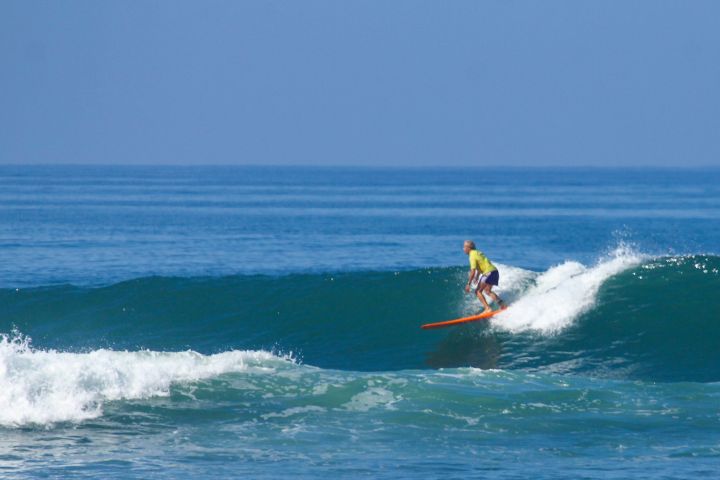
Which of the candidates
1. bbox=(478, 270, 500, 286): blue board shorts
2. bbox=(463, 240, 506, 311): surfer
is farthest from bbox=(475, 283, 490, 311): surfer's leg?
bbox=(478, 270, 500, 286): blue board shorts

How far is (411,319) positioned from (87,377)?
981cm

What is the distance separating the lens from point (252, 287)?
27.8m

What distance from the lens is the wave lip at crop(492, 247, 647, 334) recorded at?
2314 centimetres

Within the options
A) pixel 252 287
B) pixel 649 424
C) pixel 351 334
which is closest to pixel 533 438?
pixel 649 424

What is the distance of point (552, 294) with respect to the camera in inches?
958

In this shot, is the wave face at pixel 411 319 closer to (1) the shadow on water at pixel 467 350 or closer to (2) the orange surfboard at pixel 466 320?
(1) the shadow on water at pixel 467 350

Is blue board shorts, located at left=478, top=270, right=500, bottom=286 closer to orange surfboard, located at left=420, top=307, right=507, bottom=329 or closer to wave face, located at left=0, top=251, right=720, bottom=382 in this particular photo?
orange surfboard, located at left=420, top=307, right=507, bottom=329

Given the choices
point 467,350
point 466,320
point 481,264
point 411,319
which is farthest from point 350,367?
point 411,319

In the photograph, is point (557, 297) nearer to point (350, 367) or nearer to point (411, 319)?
point (411, 319)

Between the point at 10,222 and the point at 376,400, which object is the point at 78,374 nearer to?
the point at 376,400

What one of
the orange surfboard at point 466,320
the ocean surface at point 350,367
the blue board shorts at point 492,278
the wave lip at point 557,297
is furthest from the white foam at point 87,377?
the wave lip at point 557,297

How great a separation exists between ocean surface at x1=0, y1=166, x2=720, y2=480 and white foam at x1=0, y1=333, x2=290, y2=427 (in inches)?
1.3

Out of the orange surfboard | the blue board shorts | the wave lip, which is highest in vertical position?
the blue board shorts

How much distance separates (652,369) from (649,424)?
5372mm
